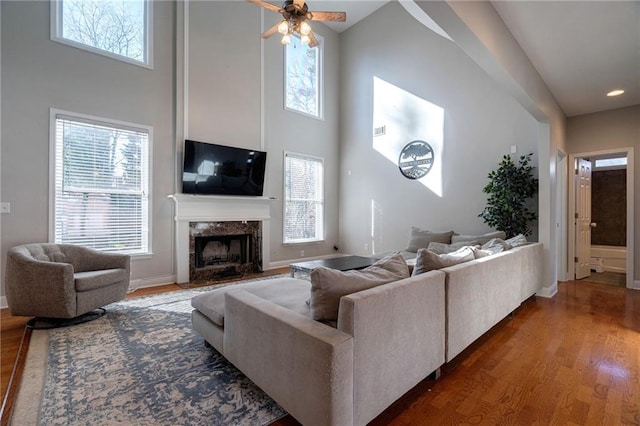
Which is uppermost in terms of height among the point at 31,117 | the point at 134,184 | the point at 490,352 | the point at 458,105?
the point at 458,105

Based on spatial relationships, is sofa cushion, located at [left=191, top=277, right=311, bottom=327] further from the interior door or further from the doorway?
the interior door

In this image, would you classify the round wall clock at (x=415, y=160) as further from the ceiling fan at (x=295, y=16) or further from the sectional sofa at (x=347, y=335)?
the sectional sofa at (x=347, y=335)

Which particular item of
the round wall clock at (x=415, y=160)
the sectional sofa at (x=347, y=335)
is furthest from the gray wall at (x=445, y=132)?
the sectional sofa at (x=347, y=335)

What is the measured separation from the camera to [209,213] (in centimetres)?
492

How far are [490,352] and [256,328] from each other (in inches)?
77.5

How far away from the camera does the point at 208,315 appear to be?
2.19 meters

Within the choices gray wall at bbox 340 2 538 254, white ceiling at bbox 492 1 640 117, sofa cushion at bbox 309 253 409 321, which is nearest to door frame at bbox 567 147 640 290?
white ceiling at bbox 492 1 640 117

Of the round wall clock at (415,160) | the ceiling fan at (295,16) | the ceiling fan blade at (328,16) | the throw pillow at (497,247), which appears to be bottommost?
the throw pillow at (497,247)

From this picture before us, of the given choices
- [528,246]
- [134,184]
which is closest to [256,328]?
[528,246]

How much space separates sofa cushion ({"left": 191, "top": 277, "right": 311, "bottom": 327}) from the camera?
2.01m

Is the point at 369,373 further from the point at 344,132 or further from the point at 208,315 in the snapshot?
the point at 344,132

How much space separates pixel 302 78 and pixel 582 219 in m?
5.90

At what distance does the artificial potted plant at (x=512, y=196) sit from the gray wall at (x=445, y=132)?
0.30 meters

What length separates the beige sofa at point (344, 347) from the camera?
1286 millimetres
